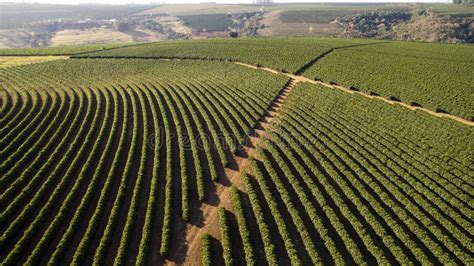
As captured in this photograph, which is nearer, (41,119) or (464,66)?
(41,119)

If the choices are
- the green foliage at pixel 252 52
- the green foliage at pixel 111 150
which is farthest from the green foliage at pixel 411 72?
the green foliage at pixel 111 150

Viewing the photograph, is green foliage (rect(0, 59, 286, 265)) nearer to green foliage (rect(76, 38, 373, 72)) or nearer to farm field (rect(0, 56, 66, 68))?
green foliage (rect(76, 38, 373, 72))

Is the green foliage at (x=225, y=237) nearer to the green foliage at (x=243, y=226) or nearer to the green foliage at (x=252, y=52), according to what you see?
the green foliage at (x=243, y=226)

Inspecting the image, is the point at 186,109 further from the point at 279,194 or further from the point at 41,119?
the point at 279,194

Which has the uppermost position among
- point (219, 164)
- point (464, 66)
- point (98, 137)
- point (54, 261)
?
point (464, 66)

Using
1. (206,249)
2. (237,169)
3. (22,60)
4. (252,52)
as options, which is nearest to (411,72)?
(252,52)

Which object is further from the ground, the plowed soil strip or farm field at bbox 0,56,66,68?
farm field at bbox 0,56,66,68

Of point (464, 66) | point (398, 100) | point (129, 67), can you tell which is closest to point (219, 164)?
point (398, 100)

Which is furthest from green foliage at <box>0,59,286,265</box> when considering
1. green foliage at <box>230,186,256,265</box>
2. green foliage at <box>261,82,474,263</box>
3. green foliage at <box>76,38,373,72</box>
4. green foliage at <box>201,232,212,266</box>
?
green foliage at <box>76,38,373,72</box>

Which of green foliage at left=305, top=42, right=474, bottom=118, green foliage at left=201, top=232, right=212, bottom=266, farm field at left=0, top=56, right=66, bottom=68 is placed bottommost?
green foliage at left=201, top=232, right=212, bottom=266
